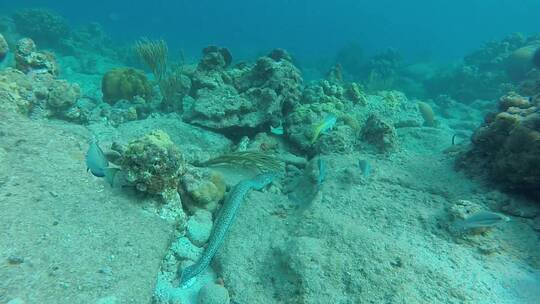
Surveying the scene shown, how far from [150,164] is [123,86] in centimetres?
608

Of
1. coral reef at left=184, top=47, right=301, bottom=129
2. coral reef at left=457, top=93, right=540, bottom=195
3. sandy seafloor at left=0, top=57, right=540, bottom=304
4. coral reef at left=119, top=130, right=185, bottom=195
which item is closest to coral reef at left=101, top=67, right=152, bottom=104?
coral reef at left=184, top=47, right=301, bottom=129

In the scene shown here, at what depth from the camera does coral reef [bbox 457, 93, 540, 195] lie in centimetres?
458

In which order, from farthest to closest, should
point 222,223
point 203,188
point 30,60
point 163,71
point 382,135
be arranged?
point 163,71, point 30,60, point 382,135, point 203,188, point 222,223

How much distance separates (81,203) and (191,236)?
1.52 meters

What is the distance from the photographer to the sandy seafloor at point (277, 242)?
3.55 m

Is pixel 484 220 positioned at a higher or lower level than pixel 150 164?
higher

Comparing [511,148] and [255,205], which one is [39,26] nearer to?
[255,205]

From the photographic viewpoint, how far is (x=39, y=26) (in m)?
20.7

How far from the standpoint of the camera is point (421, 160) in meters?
6.48

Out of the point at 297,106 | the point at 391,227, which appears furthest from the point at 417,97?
the point at 391,227

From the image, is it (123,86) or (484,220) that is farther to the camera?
(123,86)

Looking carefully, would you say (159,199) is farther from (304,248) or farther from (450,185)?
(450,185)

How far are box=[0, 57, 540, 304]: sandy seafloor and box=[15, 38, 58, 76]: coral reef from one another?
3714 millimetres

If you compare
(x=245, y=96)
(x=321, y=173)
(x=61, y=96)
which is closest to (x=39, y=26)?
(x=61, y=96)
